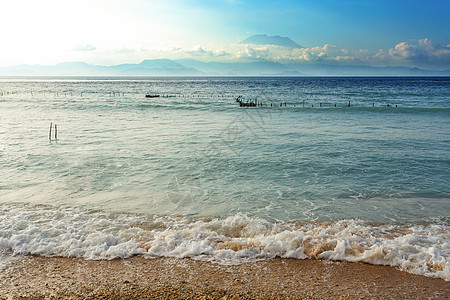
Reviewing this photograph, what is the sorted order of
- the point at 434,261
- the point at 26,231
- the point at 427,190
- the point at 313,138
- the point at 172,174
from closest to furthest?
the point at 434,261 < the point at 26,231 < the point at 427,190 < the point at 172,174 < the point at 313,138

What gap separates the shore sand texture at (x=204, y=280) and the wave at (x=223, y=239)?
0.30 m

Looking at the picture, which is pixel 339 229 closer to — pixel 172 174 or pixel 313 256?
pixel 313 256

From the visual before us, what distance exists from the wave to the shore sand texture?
0.99ft

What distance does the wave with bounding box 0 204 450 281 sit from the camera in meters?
7.05

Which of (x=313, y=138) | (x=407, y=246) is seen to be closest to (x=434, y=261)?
(x=407, y=246)

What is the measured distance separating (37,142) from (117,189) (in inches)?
503

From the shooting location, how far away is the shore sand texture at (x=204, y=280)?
5.61 metres

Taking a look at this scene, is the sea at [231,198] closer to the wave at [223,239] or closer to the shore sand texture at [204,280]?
the wave at [223,239]

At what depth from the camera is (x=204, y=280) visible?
239 inches

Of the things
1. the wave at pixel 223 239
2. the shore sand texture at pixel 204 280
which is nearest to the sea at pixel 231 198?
the wave at pixel 223 239

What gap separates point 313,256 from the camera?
7.12 metres

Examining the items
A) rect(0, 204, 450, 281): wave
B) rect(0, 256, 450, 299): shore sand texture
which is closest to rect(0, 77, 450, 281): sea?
rect(0, 204, 450, 281): wave

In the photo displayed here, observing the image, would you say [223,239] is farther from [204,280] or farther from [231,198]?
[231,198]

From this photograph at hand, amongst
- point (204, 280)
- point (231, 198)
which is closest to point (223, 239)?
point (204, 280)
